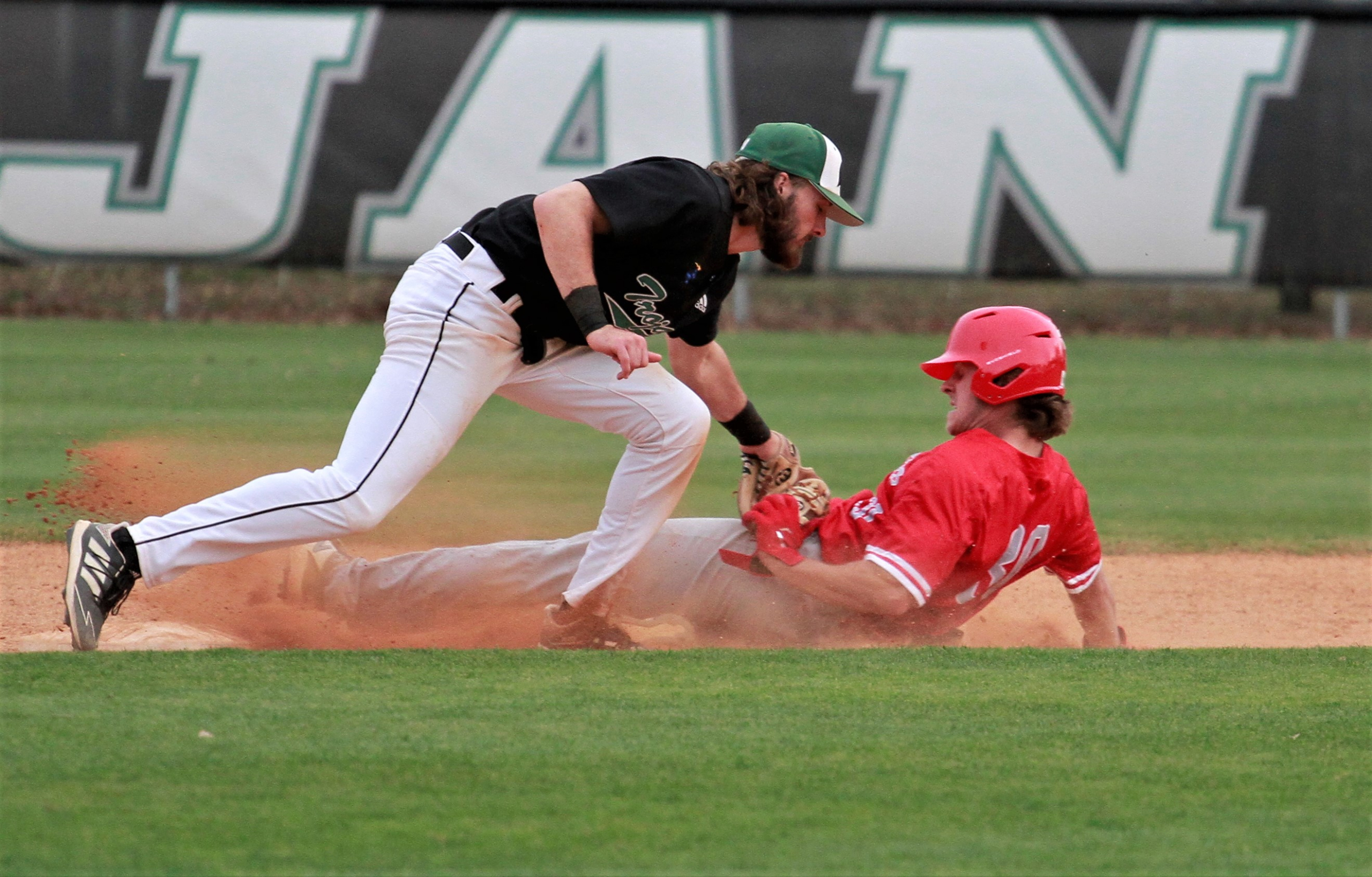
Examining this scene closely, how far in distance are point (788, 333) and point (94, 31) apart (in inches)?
293

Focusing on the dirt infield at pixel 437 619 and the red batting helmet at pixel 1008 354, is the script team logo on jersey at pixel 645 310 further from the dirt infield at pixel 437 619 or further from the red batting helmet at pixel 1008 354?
the dirt infield at pixel 437 619

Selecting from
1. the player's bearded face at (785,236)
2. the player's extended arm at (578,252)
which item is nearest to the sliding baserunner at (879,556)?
the player's bearded face at (785,236)

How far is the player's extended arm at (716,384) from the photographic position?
505cm

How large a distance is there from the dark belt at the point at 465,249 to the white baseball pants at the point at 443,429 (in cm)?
1

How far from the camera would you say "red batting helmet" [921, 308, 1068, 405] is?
176 inches

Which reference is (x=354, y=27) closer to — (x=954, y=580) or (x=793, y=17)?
(x=793, y=17)

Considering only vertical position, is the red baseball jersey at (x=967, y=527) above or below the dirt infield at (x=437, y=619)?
above

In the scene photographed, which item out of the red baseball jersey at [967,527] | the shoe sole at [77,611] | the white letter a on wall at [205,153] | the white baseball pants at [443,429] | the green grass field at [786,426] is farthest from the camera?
the white letter a on wall at [205,153]

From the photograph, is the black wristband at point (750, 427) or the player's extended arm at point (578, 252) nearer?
the player's extended arm at point (578, 252)

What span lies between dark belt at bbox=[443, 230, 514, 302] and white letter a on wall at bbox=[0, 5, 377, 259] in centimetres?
1080

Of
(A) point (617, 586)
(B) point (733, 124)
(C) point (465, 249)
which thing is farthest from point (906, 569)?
(B) point (733, 124)

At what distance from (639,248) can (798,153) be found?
52 cm

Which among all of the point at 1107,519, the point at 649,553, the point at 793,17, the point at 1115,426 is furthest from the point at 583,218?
the point at 793,17

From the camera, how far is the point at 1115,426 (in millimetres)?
10828
